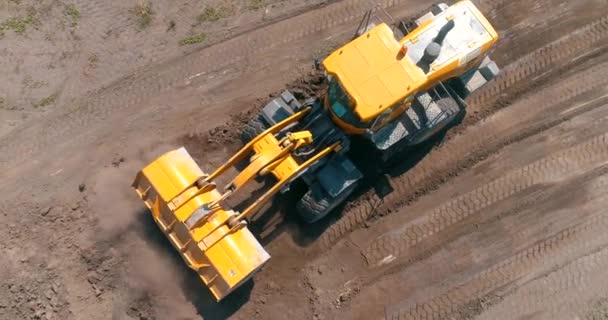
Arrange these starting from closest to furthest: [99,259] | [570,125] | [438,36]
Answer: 1. [438,36]
2. [99,259]
3. [570,125]

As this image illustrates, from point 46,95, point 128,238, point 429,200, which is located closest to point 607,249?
point 429,200

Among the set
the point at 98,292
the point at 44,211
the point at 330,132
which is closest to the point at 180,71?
the point at 330,132

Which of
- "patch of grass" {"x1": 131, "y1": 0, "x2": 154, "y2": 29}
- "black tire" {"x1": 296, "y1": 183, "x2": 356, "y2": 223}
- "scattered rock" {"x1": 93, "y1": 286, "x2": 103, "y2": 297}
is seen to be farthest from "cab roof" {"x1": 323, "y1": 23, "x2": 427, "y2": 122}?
"scattered rock" {"x1": 93, "y1": 286, "x2": 103, "y2": 297}

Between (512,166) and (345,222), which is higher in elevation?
(345,222)

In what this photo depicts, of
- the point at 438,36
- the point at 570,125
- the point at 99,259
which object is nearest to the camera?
the point at 438,36

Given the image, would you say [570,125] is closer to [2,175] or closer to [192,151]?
[192,151]

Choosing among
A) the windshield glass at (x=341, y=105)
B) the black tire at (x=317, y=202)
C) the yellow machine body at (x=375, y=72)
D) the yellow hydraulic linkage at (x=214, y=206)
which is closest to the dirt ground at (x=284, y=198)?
the black tire at (x=317, y=202)

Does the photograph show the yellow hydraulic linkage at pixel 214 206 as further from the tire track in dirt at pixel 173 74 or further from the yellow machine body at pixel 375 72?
the tire track in dirt at pixel 173 74
